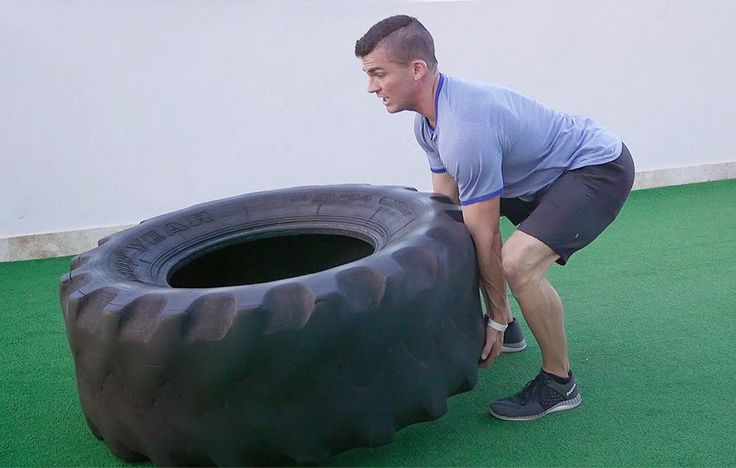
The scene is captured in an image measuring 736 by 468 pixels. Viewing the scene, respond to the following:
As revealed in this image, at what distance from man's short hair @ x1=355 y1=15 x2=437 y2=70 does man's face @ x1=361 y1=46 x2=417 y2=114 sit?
2 centimetres

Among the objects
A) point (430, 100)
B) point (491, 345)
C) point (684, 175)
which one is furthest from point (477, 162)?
point (684, 175)

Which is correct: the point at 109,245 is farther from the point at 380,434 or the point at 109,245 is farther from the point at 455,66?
the point at 455,66

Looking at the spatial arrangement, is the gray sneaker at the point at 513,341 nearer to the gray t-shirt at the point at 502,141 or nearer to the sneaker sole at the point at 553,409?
the sneaker sole at the point at 553,409

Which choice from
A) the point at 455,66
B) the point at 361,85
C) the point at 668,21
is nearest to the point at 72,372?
the point at 361,85

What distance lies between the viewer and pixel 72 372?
2949mm

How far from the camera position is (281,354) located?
190cm

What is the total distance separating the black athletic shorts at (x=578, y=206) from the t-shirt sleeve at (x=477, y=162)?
227 mm

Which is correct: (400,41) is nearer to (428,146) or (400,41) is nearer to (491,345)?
(428,146)

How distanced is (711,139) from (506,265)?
387cm

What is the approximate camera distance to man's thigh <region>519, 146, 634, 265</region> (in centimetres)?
234

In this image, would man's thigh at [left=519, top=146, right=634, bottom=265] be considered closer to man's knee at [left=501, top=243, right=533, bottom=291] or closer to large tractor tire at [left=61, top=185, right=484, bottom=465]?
man's knee at [left=501, top=243, right=533, bottom=291]

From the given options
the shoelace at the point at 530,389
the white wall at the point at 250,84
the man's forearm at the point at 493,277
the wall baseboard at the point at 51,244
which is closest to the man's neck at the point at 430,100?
the man's forearm at the point at 493,277

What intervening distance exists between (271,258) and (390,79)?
96 cm

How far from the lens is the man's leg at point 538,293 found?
2.33 m
